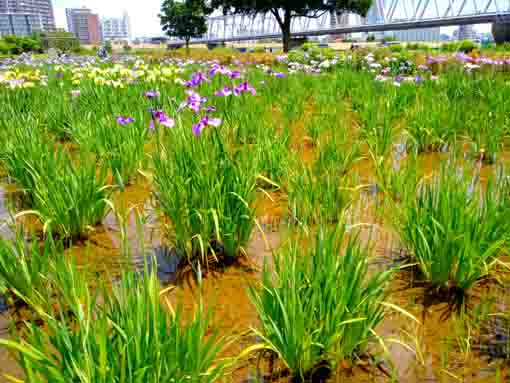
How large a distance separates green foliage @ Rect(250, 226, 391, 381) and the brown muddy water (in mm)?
90

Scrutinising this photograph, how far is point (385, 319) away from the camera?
1585 millimetres

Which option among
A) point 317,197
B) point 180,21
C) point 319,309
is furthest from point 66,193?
point 180,21

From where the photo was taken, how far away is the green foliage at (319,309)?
1.23 m

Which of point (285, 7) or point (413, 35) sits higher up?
point (413, 35)

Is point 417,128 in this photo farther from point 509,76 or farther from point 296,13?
point 296,13

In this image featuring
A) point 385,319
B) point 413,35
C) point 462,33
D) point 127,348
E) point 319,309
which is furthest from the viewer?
point 413,35

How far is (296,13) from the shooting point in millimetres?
28078

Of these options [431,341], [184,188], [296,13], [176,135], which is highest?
[296,13]

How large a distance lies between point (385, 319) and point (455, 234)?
45cm

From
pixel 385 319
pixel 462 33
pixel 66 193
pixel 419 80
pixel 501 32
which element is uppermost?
pixel 462 33

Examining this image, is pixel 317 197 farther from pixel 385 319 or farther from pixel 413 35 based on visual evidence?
pixel 413 35

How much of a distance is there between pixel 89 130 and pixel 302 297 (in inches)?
107

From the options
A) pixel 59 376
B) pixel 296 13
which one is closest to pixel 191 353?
pixel 59 376

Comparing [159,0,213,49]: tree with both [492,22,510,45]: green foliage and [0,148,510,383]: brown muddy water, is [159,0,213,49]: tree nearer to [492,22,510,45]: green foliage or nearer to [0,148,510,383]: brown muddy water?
[492,22,510,45]: green foliage
